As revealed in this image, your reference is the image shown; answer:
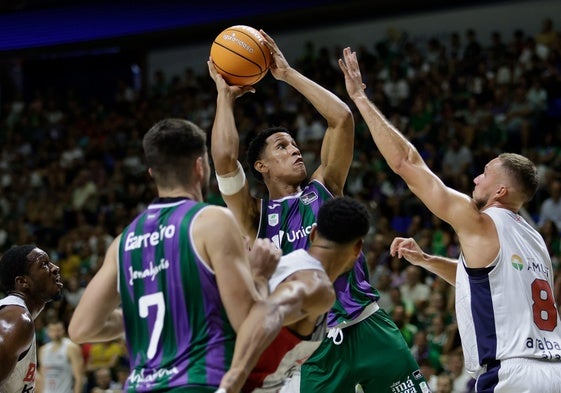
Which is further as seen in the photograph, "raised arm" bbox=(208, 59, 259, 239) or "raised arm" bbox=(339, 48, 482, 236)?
"raised arm" bbox=(208, 59, 259, 239)

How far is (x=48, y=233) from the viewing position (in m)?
17.6

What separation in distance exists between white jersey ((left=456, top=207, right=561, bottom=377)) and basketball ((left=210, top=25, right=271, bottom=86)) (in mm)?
1825

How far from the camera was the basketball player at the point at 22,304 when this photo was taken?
217 inches

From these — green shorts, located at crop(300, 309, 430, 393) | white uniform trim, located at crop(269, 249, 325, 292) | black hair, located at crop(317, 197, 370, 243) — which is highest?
black hair, located at crop(317, 197, 370, 243)

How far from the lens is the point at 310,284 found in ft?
13.8

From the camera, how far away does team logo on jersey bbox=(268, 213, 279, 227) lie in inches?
246

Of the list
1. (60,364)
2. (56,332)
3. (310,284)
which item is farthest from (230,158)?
(60,364)

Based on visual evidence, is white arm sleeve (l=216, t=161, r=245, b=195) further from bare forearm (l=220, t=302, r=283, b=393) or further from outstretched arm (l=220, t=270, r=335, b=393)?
bare forearm (l=220, t=302, r=283, b=393)

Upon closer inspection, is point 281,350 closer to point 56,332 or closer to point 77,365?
point 77,365

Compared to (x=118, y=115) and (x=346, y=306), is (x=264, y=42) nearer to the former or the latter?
(x=346, y=306)

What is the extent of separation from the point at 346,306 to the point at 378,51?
13.2 meters

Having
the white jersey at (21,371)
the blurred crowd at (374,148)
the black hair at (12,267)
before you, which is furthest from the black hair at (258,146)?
the blurred crowd at (374,148)

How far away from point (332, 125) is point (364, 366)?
165 cm

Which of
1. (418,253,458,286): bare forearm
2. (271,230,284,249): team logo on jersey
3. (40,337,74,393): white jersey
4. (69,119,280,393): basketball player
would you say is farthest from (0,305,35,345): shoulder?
(40,337,74,393): white jersey
